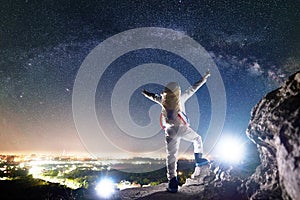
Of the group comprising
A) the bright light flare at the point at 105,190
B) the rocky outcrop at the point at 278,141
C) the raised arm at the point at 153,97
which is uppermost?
the raised arm at the point at 153,97

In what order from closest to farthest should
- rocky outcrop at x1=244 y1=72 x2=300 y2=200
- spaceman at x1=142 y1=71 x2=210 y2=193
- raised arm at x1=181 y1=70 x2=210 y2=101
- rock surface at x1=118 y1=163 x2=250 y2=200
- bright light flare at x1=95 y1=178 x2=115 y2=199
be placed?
rocky outcrop at x1=244 y1=72 x2=300 y2=200, rock surface at x1=118 y1=163 x2=250 y2=200, spaceman at x1=142 y1=71 x2=210 y2=193, bright light flare at x1=95 y1=178 x2=115 y2=199, raised arm at x1=181 y1=70 x2=210 y2=101

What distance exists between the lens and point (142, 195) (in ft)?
24.2

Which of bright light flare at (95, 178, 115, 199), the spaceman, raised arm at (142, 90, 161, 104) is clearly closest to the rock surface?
bright light flare at (95, 178, 115, 199)

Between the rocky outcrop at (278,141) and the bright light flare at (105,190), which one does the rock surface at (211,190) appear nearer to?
the bright light flare at (105,190)

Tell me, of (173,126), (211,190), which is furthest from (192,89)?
(211,190)

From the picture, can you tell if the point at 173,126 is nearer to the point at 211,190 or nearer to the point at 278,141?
the point at 211,190

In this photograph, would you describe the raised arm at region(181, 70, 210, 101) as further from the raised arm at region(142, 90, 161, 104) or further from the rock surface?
the rock surface

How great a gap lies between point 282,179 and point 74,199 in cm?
699

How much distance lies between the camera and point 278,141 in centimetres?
444

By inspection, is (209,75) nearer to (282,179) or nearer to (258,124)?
(258,124)

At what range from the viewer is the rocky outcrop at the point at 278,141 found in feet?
12.7

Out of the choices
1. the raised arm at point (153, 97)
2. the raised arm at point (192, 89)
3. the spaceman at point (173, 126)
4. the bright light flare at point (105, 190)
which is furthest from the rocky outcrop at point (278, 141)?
the bright light flare at point (105, 190)

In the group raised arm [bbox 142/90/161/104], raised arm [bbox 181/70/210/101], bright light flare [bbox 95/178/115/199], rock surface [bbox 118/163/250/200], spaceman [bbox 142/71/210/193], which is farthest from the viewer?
raised arm [bbox 142/90/161/104]

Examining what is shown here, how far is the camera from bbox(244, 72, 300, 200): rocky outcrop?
3.88m
